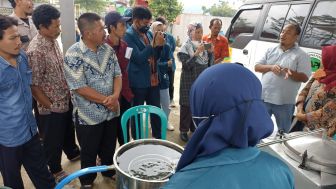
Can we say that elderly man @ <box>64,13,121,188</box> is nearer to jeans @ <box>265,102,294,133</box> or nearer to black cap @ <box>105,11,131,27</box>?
black cap @ <box>105,11,131,27</box>

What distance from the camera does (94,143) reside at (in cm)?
249

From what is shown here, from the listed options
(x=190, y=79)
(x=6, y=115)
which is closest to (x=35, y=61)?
(x=6, y=115)

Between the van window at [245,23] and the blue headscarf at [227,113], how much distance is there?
426 cm

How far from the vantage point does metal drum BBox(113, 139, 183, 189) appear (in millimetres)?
1442

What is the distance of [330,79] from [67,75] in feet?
7.76

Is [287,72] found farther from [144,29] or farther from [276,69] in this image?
[144,29]

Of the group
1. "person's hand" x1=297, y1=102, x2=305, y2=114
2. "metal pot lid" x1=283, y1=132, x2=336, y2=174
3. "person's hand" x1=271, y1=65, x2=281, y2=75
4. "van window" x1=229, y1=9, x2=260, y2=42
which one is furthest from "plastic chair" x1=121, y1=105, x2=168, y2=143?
"van window" x1=229, y1=9, x2=260, y2=42

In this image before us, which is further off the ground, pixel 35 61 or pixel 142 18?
pixel 142 18

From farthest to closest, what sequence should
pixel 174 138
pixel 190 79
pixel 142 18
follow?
1. pixel 174 138
2. pixel 190 79
3. pixel 142 18

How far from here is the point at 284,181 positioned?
0.93 m

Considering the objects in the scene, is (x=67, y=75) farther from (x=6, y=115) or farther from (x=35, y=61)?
(x=6, y=115)

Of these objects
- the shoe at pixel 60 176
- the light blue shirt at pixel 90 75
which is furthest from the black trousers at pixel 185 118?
the shoe at pixel 60 176

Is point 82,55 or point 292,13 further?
point 292,13

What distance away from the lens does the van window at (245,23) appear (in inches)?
190
